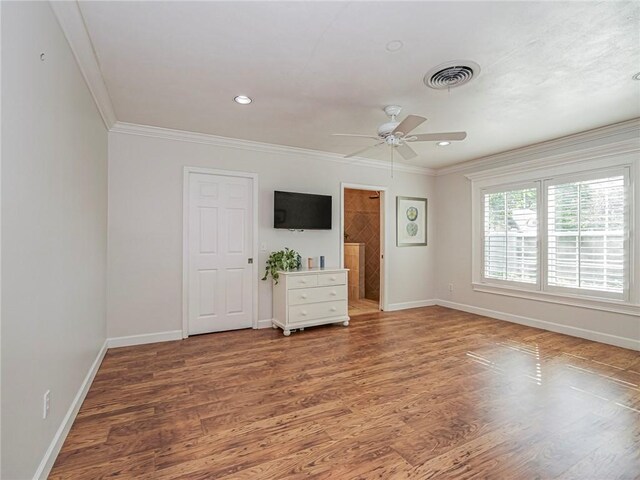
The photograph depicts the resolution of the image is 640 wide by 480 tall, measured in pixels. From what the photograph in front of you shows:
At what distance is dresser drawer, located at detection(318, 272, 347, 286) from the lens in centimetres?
442

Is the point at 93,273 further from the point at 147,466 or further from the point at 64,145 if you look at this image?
the point at 147,466

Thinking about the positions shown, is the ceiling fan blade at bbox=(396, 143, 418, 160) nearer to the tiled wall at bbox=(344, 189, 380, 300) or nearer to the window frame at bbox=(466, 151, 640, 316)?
the window frame at bbox=(466, 151, 640, 316)

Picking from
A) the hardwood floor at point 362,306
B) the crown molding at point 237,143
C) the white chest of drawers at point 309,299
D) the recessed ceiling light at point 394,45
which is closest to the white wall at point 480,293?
the crown molding at point 237,143

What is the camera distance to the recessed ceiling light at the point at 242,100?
3000 millimetres

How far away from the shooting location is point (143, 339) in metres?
3.76

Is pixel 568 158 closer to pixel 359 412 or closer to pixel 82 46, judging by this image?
pixel 359 412

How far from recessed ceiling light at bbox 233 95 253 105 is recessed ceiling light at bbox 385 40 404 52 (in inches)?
55.7

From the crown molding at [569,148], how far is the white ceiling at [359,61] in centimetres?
21

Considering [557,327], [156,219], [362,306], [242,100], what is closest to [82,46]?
[242,100]

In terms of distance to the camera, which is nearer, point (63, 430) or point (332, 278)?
point (63, 430)

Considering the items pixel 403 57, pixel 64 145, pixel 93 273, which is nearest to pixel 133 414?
pixel 93 273

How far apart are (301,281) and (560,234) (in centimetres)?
352

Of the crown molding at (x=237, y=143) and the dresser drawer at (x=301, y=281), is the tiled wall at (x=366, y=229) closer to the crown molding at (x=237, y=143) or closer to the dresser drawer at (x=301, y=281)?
the crown molding at (x=237, y=143)

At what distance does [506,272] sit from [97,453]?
527 cm
